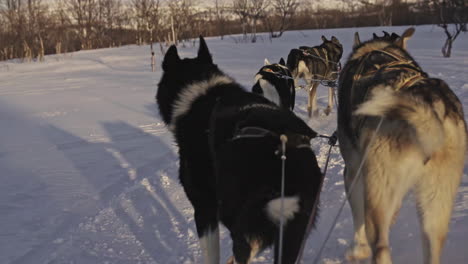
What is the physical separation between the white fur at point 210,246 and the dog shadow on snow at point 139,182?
42 cm

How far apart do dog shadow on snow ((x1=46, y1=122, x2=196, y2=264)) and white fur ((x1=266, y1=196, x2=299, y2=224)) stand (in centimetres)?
147

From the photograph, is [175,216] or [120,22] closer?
[175,216]

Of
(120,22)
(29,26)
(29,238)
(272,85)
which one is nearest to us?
(29,238)

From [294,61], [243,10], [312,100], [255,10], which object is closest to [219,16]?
[255,10]

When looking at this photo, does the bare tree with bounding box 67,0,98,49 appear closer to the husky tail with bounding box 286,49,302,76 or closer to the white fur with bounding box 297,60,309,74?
the husky tail with bounding box 286,49,302,76

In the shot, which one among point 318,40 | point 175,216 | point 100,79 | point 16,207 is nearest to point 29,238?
point 16,207

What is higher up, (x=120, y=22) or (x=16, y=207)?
(x=120, y=22)

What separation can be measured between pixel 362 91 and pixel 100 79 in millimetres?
15026

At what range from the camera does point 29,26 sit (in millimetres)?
28828

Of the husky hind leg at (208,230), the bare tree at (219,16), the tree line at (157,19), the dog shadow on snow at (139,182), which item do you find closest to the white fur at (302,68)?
the dog shadow on snow at (139,182)

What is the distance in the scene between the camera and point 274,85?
6.15 m

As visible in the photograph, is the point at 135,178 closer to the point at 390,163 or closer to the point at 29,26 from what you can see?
the point at 390,163

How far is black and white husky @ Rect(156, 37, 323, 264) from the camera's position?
1.90m

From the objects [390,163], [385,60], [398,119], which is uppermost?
[385,60]
